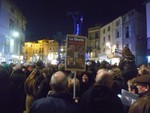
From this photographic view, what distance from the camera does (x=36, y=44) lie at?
104 m

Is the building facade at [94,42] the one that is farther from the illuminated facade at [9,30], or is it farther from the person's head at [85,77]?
the person's head at [85,77]

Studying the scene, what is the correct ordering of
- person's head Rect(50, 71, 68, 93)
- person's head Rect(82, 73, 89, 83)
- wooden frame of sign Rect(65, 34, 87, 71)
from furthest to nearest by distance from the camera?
person's head Rect(82, 73, 89, 83), wooden frame of sign Rect(65, 34, 87, 71), person's head Rect(50, 71, 68, 93)

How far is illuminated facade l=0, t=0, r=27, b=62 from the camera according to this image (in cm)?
3969

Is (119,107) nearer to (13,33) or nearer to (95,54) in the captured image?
(13,33)

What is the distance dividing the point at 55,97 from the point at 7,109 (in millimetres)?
2792

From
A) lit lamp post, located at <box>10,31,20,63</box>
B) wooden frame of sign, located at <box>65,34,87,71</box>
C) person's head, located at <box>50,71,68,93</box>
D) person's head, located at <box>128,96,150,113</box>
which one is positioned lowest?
person's head, located at <box>128,96,150,113</box>

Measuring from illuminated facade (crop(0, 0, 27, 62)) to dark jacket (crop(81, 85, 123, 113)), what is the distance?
32464 mm

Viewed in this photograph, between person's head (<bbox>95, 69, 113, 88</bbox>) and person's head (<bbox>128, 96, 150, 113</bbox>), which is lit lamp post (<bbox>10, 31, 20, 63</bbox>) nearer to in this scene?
person's head (<bbox>95, 69, 113, 88</bbox>)

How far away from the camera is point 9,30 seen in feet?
145

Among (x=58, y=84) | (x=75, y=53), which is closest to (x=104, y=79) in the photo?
(x=58, y=84)

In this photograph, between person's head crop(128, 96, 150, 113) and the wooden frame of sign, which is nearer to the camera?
person's head crop(128, 96, 150, 113)

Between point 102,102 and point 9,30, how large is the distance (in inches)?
1657

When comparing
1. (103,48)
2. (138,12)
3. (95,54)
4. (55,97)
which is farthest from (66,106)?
(95,54)

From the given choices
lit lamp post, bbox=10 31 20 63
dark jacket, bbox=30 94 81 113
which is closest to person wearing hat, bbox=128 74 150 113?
dark jacket, bbox=30 94 81 113
